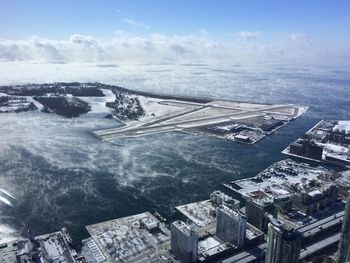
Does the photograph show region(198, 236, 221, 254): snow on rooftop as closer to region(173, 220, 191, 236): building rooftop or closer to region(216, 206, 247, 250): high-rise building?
region(216, 206, 247, 250): high-rise building

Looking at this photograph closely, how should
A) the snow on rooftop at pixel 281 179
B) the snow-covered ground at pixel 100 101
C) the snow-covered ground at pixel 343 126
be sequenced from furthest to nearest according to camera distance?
1. the snow-covered ground at pixel 100 101
2. the snow-covered ground at pixel 343 126
3. the snow on rooftop at pixel 281 179

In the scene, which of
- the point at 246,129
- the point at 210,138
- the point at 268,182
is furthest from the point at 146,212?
the point at 246,129

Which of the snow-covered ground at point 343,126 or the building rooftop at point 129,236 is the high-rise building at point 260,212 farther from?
the snow-covered ground at point 343,126

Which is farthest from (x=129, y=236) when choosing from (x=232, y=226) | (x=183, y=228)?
(x=232, y=226)

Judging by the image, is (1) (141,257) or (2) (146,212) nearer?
(1) (141,257)

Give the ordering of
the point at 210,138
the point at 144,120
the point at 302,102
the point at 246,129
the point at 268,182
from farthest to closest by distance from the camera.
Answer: the point at 302,102
the point at 144,120
the point at 246,129
the point at 210,138
the point at 268,182

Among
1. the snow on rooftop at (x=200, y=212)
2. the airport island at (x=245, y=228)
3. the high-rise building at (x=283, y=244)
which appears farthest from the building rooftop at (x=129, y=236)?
the high-rise building at (x=283, y=244)

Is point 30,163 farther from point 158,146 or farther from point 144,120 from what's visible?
point 144,120
